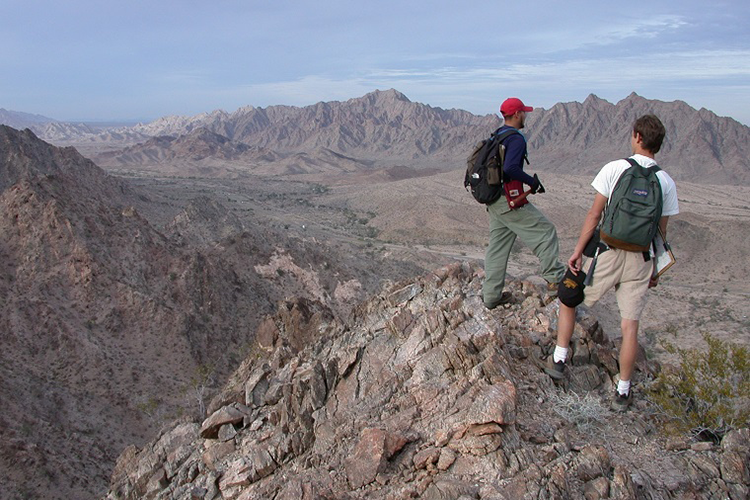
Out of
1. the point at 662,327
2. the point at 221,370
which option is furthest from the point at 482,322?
the point at 662,327

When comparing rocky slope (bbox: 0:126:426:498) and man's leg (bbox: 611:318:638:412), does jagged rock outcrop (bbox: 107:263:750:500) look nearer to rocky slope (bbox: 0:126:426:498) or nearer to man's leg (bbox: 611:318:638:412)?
man's leg (bbox: 611:318:638:412)

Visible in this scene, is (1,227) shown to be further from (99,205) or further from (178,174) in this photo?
(178,174)

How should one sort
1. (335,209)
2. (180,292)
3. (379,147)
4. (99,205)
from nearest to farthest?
(180,292) → (99,205) → (335,209) → (379,147)

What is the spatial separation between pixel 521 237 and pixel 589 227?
122 cm

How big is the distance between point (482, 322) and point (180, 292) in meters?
16.2

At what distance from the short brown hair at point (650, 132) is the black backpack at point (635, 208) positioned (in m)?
0.20

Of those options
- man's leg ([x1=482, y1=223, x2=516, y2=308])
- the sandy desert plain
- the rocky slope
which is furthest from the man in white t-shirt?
the sandy desert plain

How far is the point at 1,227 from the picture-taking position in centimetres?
1992

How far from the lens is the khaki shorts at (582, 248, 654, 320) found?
4.58 metres

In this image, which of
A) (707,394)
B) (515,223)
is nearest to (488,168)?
(515,223)

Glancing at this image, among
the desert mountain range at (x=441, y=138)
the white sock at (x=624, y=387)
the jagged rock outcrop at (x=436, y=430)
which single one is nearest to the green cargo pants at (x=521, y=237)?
the jagged rock outcrop at (x=436, y=430)

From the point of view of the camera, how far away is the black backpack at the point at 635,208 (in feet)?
14.1

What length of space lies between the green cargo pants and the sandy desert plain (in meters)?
10.3

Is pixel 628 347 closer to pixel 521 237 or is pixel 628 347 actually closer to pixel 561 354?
pixel 561 354
